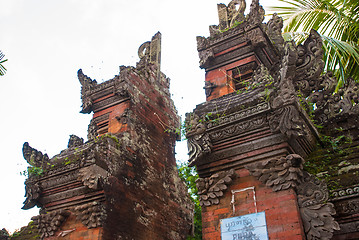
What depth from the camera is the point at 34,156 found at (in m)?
9.90

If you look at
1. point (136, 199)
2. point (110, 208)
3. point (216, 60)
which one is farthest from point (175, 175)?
point (216, 60)

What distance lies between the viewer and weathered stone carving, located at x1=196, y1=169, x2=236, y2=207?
604cm

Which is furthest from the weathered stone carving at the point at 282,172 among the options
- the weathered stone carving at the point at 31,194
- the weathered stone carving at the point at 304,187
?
the weathered stone carving at the point at 31,194

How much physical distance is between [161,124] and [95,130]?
98.6 inches

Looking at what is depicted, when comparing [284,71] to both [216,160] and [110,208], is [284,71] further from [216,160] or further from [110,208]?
[110,208]

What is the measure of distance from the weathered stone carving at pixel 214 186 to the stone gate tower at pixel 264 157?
2cm

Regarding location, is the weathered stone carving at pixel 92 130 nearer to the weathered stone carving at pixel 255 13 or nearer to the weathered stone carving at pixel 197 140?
the weathered stone carving at pixel 197 140

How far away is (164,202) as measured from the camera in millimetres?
11062

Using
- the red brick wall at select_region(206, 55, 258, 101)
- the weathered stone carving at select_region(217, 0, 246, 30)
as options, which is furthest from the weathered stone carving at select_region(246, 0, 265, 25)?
the red brick wall at select_region(206, 55, 258, 101)

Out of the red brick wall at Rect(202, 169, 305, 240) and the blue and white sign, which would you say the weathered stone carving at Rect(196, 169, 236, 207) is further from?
the blue and white sign

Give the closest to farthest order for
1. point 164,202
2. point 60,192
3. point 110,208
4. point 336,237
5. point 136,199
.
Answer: point 336,237 < point 110,208 < point 60,192 < point 136,199 < point 164,202

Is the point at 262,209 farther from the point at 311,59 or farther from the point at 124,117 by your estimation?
the point at 124,117

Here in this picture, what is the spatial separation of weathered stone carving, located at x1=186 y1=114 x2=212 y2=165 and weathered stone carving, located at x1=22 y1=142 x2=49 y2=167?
5322mm

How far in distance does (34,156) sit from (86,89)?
3.56m
